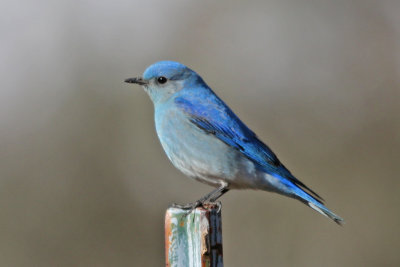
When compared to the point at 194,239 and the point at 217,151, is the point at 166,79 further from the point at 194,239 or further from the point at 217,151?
the point at 194,239

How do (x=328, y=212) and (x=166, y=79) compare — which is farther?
(x=166, y=79)

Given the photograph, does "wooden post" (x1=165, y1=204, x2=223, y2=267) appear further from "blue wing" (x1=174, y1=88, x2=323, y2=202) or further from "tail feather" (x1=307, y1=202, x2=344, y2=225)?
"blue wing" (x1=174, y1=88, x2=323, y2=202)

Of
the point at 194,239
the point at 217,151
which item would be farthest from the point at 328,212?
the point at 194,239

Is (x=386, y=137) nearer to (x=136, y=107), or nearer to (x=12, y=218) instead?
(x=136, y=107)

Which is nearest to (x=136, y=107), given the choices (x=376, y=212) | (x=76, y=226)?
(x=76, y=226)

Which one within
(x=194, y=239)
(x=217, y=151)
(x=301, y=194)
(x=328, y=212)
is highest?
(x=217, y=151)
